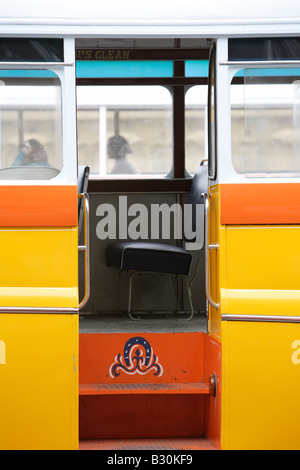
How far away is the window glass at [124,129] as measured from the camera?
543cm

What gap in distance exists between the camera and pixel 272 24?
12.0ft

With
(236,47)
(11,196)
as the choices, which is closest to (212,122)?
(236,47)

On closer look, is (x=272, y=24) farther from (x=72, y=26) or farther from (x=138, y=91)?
(x=138, y=91)

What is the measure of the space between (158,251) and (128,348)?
986mm

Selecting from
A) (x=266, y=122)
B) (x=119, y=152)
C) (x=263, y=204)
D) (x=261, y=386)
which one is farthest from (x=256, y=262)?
(x=119, y=152)

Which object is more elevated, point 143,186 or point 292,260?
point 143,186

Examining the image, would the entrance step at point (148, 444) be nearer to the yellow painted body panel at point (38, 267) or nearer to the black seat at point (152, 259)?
the yellow painted body panel at point (38, 267)

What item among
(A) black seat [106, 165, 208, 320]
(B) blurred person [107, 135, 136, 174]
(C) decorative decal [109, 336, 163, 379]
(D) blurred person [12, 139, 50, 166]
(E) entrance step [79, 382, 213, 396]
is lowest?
(E) entrance step [79, 382, 213, 396]

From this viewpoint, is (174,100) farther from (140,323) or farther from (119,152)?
(140,323)

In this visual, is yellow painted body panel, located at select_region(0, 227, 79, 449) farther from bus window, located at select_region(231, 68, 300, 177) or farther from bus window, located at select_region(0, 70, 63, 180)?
bus window, located at select_region(231, 68, 300, 177)

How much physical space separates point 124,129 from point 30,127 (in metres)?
1.84

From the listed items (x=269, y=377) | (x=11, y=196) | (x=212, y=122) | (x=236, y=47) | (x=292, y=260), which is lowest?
(x=269, y=377)

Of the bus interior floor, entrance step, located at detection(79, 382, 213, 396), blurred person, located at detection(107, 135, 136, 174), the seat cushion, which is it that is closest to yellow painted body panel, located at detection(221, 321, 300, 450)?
entrance step, located at detection(79, 382, 213, 396)

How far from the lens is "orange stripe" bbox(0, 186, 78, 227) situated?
A: 11.7 feet
